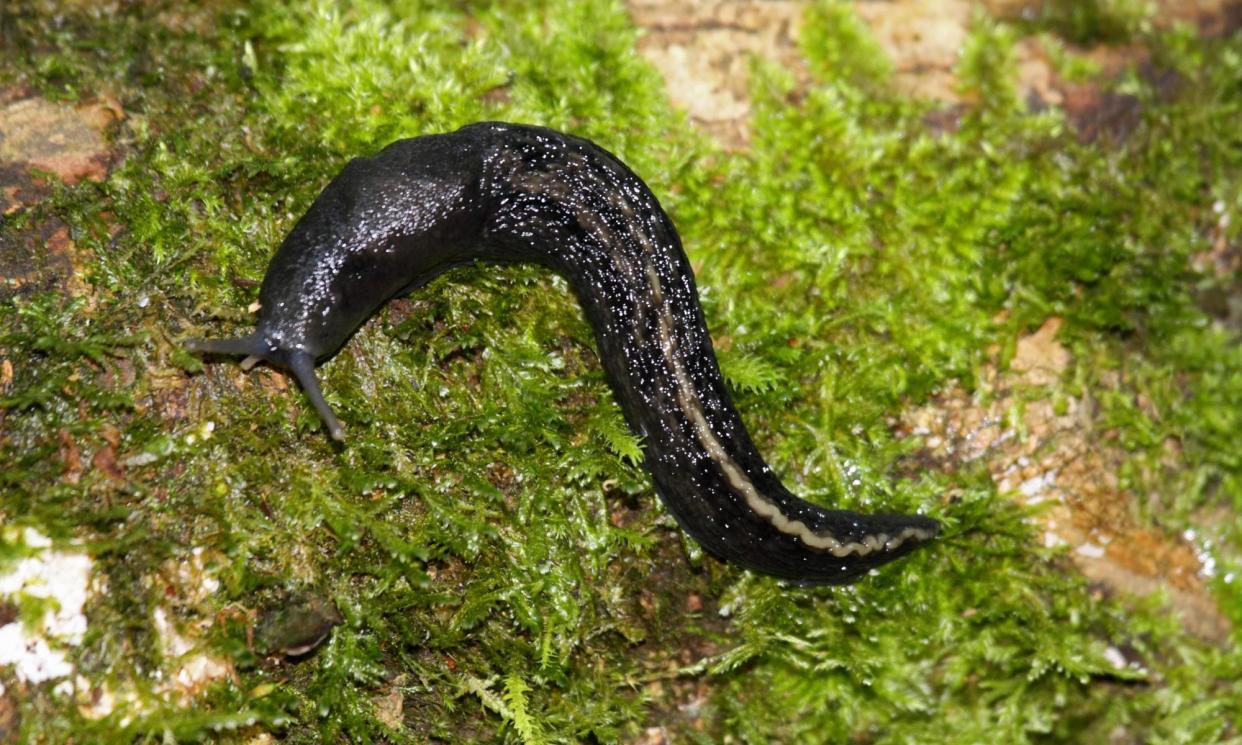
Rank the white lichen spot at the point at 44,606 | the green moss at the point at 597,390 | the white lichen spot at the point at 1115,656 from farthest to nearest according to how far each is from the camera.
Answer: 1. the white lichen spot at the point at 1115,656
2. the green moss at the point at 597,390
3. the white lichen spot at the point at 44,606

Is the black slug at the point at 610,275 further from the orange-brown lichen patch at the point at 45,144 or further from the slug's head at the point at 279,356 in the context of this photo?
the orange-brown lichen patch at the point at 45,144

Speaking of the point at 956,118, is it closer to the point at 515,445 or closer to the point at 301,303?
the point at 515,445

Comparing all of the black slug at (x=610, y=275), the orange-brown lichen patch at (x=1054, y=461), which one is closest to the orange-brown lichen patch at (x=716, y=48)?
the black slug at (x=610, y=275)

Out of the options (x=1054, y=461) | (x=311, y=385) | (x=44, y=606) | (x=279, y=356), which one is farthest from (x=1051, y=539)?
(x=44, y=606)

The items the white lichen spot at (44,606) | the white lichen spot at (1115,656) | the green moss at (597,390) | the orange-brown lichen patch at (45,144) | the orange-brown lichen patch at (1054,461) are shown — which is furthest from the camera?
the white lichen spot at (1115,656)

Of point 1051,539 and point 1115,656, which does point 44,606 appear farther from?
point 1115,656

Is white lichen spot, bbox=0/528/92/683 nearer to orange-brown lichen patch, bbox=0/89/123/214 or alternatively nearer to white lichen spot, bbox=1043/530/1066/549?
orange-brown lichen patch, bbox=0/89/123/214

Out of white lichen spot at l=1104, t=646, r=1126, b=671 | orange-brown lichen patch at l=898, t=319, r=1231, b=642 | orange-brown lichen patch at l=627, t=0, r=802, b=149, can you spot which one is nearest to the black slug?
orange-brown lichen patch at l=898, t=319, r=1231, b=642

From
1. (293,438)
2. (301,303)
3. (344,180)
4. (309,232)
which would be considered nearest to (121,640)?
(293,438)

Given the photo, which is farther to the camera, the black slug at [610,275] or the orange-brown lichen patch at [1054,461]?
the orange-brown lichen patch at [1054,461]
